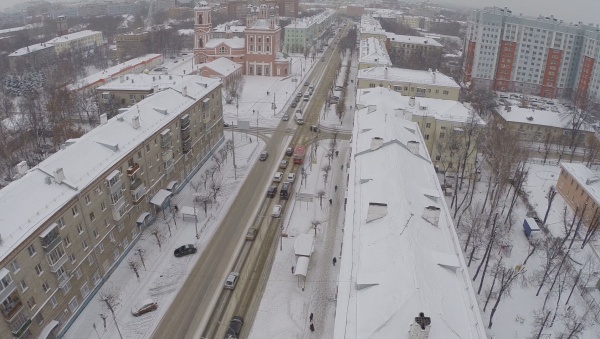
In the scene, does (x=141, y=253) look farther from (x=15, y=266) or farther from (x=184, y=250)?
(x=15, y=266)

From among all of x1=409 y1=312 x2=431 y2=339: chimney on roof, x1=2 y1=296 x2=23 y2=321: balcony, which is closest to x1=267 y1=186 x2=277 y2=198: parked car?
x1=2 y1=296 x2=23 y2=321: balcony

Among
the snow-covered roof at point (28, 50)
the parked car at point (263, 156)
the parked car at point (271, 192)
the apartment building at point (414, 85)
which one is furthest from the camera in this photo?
the snow-covered roof at point (28, 50)

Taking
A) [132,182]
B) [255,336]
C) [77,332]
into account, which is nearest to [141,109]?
[132,182]

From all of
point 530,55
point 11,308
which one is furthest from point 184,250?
point 530,55

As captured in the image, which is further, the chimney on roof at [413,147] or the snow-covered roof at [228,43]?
the snow-covered roof at [228,43]

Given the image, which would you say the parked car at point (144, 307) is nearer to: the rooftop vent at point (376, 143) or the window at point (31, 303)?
the window at point (31, 303)

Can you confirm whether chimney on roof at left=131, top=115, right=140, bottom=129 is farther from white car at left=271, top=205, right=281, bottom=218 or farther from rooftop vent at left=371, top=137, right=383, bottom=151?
rooftop vent at left=371, top=137, right=383, bottom=151

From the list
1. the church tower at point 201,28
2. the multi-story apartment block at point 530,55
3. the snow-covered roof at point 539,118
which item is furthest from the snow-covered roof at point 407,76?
the church tower at point 201,28

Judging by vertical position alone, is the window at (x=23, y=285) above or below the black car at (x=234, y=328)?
above
